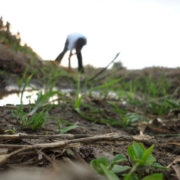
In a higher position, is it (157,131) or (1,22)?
(1,22)

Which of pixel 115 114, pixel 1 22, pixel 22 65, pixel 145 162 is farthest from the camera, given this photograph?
pixel 22 65

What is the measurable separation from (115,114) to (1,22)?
1.25 metres

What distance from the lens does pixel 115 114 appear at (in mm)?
1668

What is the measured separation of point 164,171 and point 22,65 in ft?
11.3

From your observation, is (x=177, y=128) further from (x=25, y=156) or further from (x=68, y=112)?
(x=25, y=156)

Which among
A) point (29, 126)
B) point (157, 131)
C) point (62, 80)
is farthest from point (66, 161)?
point (62, 80)

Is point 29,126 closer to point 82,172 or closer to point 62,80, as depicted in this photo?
point 82,172

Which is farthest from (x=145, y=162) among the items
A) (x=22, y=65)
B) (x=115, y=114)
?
(x=22, y=65)

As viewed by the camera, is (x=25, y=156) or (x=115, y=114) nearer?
(x=25, y=156)

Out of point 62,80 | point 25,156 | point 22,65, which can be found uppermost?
point 22,65

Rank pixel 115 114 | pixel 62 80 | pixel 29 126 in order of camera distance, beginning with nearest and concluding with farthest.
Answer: pixel 29 126, pixel 115 114, pixel 62 80

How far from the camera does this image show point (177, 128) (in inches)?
51.3

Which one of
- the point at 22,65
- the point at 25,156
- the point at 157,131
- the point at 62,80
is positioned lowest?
the point at 157,131

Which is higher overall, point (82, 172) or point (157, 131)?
point (82, 172)
